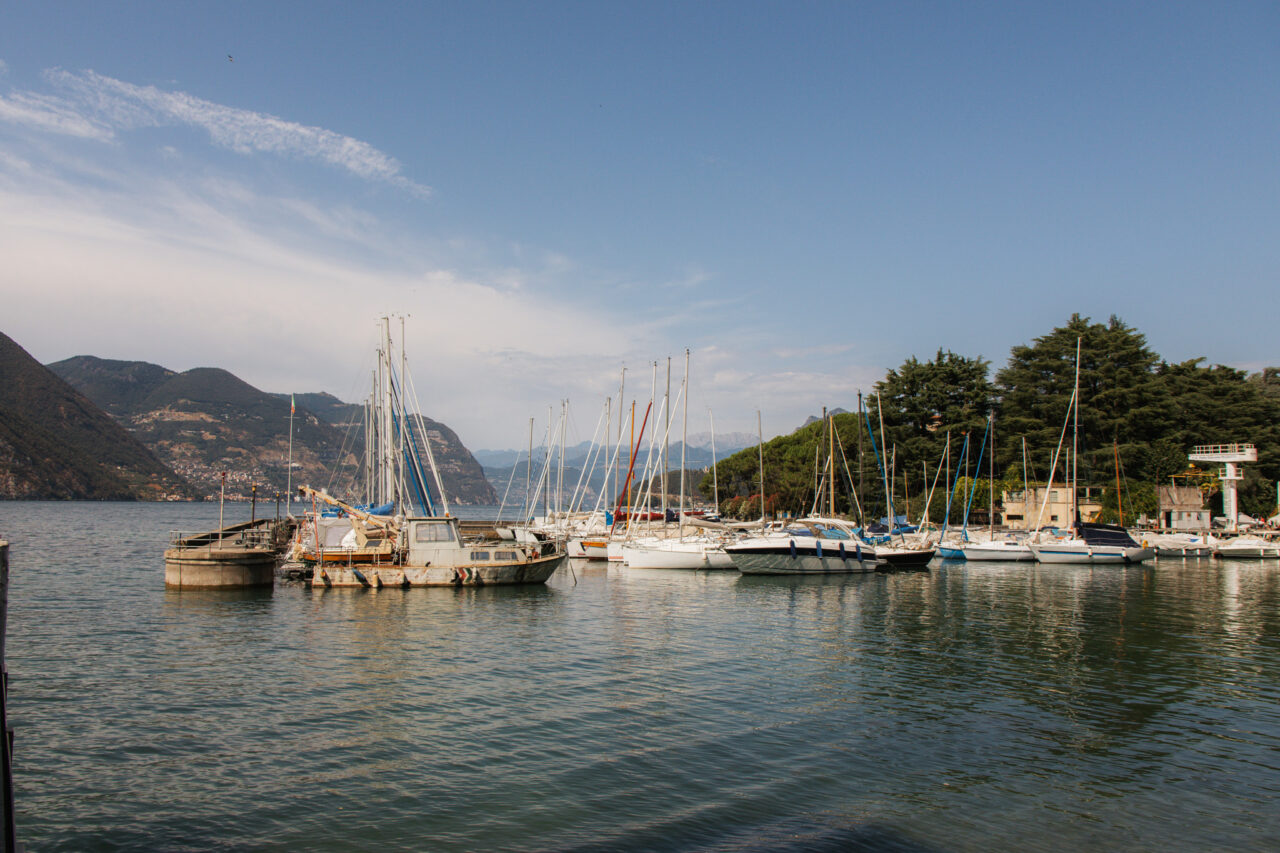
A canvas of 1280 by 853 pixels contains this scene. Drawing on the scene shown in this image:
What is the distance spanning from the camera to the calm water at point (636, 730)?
35.0 ft

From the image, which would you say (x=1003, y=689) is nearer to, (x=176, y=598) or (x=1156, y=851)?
(x=1156, y=851)

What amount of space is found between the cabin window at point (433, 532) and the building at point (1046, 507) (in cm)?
6130

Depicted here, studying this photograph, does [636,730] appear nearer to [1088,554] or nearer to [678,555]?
[678,555]

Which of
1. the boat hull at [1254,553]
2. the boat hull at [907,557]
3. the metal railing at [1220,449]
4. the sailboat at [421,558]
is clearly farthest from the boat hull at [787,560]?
the metal railing at [1220,449]

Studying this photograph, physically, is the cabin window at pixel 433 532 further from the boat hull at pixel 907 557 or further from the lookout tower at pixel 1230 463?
the lookout tower at pixel 1230 463

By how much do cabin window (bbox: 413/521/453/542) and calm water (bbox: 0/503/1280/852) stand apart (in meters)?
8.30

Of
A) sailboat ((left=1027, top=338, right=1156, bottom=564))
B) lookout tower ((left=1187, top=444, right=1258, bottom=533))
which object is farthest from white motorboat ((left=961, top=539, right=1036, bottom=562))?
lookout tower ((left=1187, top=444, right=1258, bottom=533))

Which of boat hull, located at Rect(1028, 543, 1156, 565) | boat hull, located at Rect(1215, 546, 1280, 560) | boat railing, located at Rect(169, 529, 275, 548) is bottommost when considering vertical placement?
boat hull, located at Rect(1215, 546, 1280, 560)

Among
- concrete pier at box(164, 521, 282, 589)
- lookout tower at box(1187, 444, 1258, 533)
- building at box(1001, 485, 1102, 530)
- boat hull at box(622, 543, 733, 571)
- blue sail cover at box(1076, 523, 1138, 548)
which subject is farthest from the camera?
building at box(1001, 485, 1102, 530)

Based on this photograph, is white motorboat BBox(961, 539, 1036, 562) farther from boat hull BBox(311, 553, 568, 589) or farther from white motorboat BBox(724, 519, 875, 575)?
boat hull BBox(311, 553, 568, 589)

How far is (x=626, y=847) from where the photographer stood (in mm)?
9969

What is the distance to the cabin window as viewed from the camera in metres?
38.8

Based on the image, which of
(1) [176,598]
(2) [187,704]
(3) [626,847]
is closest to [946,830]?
(3) [626,847]

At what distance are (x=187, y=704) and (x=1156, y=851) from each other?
1739cm
